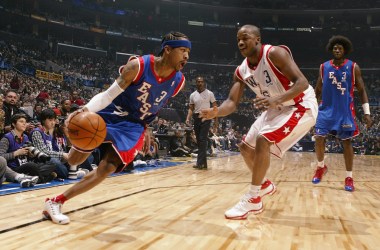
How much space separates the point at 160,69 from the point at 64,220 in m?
1.43

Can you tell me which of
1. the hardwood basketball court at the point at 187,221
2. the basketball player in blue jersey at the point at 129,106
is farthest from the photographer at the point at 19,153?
the basketball player in blue jersey at the point at 129,106

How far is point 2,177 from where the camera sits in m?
4.61

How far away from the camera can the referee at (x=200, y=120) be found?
7.94 meters

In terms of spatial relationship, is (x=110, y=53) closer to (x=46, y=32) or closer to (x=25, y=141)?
(x=46, y=32)

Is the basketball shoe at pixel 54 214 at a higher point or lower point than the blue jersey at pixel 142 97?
lower

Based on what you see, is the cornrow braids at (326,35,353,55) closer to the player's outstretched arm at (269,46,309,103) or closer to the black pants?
the player's outstretched arm at (269,46,309,103)

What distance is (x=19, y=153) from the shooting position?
495cm

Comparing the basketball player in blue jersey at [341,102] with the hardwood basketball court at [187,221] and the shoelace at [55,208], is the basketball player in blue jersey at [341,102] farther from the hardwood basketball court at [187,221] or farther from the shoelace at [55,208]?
the shoelace at [55,208]

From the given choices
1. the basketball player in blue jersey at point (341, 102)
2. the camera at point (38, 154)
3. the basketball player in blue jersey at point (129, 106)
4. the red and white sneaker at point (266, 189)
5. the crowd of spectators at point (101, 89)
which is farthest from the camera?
the crowd of spectators at point (101, 89)

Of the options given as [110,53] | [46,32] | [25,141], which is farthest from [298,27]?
[25,141]

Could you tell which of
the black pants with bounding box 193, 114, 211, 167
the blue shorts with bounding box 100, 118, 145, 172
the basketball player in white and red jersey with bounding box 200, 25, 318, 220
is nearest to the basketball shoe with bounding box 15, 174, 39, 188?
the blue shorts with bounding box 100, 118, 145, 172

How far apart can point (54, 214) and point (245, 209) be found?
1.57 meters

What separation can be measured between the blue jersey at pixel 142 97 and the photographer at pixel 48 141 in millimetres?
2493

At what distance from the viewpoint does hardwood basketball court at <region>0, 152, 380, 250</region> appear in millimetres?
2428
